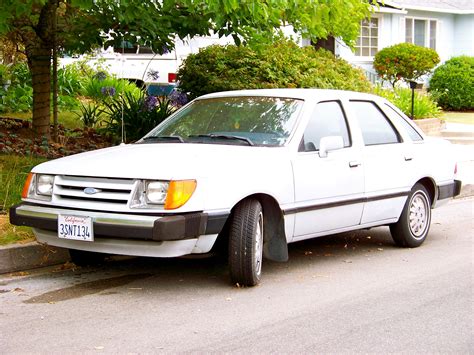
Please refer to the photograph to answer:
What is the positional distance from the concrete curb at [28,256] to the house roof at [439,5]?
2389 centimetres

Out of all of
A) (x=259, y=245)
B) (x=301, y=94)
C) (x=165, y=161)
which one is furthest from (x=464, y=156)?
(x=165, y=161)

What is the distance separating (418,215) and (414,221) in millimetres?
90

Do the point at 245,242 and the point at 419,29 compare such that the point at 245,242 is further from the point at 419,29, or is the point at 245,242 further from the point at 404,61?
the point at 419,29

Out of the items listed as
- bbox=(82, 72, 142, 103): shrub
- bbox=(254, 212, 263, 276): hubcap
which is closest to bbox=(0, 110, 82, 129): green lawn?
bbox=(82, 72, 142, 103): shrub

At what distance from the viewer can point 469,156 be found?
1655cm

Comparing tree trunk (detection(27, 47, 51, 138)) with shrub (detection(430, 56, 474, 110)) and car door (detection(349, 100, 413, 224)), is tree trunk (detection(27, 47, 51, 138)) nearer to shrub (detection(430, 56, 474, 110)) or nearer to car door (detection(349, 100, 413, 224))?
car door (detection(349, 100, 413, 224))

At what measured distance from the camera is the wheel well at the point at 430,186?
347 inches

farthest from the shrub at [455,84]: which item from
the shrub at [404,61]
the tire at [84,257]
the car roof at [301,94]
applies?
the tire at [84,257]

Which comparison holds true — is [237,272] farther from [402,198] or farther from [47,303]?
[402,198]

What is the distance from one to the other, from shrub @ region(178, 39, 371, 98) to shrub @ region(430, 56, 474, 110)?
1340 cm

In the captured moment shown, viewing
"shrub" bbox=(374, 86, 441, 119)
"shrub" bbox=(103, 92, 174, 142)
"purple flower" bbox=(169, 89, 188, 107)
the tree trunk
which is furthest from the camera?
"shrub" bbox=(374, 86, 441, 119)

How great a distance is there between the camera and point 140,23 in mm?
11742

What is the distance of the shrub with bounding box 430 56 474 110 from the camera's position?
27359 millimetres

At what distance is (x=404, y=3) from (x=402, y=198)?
78.3 feet
